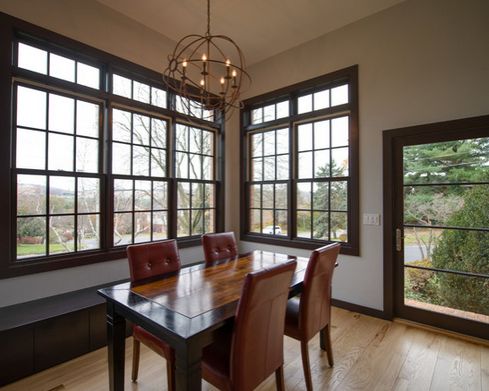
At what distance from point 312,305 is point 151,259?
1307 mm

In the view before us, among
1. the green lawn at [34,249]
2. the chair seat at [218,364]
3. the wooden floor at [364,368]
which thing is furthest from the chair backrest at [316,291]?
the green lawn at [34,249]

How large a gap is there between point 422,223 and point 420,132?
37.4 inches

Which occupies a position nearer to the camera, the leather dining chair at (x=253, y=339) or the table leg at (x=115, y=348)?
the leather dining chair at (x=253, y=339)

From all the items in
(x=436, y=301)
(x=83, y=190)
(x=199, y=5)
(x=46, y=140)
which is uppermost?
(x=199, y=5)

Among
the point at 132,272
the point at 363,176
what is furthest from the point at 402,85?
the point at 132,272

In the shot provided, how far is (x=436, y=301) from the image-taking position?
8.89ft

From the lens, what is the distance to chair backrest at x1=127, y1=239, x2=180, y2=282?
2.04 meters

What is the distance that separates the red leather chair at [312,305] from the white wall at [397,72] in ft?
4.04

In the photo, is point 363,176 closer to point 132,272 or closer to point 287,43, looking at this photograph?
point 287,43

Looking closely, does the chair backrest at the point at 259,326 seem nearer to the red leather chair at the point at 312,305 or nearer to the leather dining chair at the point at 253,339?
the leather dining chair at the point at 253,339

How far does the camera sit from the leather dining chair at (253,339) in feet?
4.29

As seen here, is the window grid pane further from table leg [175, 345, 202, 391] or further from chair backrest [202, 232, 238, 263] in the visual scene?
table leg [175, 345, 202, 391]

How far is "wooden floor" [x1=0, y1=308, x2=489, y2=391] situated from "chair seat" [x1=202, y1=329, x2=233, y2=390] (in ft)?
2.04

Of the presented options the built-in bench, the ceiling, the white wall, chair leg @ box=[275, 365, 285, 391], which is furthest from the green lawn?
the white wall
